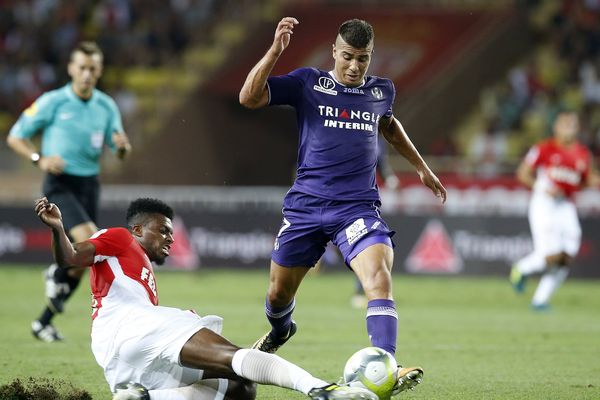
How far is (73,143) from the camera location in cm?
1058

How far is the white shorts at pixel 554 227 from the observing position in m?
14.6

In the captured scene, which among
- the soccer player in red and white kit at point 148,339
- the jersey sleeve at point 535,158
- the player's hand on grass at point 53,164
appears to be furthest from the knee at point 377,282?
the jersey sleeve at point 535,158

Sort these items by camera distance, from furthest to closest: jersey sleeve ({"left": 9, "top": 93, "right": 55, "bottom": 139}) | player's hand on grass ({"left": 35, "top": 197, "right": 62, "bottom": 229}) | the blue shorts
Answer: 1. jersey sleeve ({"left": 9, "top": 93, "right": 55, "bottom": 139})
2. the blue shorts
3. player's hand on grass ({"left": 35, "top": 197, "right": 62, "bottom": 229})

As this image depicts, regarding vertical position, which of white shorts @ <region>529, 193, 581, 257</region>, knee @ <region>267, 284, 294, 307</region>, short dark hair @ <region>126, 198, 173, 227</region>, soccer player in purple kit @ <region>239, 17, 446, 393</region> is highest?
white shorts @ <region>529, 193, 581, 257</region>

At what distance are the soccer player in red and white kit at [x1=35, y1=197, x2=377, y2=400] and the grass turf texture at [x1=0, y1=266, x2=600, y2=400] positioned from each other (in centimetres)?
111

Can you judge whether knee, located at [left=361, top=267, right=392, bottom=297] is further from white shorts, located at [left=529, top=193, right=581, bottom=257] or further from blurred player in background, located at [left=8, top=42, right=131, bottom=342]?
white shorts, located at [left=529, top=193, right=581, bottom=257]

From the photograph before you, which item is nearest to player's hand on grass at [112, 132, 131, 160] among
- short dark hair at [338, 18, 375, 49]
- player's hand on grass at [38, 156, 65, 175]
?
player's hand on grass at [38, 156, 65, 175]

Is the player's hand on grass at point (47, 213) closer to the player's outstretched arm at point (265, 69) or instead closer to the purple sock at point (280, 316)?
the player's outstretched arm at point (265, 69)

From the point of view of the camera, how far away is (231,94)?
1008 inches

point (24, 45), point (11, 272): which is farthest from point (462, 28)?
point (11, 272)

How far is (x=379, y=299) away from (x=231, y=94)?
63.1 ft

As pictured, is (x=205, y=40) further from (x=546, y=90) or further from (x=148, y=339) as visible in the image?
(x=148, y=339)

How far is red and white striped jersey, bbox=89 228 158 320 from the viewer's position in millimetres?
6211

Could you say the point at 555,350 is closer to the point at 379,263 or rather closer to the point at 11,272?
the point at 379,263
